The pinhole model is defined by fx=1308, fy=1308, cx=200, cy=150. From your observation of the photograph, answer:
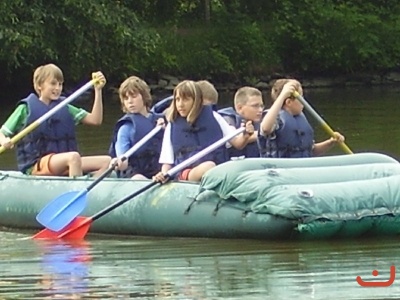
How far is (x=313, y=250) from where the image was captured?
7352 mm

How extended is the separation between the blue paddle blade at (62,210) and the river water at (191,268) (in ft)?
0.60

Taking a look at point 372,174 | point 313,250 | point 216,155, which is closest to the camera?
point 313,250

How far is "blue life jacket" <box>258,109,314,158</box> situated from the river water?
93 cm

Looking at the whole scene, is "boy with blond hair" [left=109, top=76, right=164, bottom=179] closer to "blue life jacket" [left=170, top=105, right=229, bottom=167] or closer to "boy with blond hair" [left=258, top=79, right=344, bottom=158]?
"blue life jacket" [left=170, top=105, right=229, bottom=167]

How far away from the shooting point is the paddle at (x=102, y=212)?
319 inches

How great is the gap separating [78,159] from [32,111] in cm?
52

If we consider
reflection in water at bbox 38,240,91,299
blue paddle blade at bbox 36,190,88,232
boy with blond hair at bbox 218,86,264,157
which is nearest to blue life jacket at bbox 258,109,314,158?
boy with blond hair at bbox 218,86,264,157

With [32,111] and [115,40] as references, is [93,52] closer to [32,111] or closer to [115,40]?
[115,40]

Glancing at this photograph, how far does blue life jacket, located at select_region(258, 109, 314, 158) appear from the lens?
836 centimetres

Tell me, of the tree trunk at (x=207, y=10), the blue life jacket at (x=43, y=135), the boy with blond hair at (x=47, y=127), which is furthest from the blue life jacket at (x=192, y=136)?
the tree trunk at (x=207, y=10)

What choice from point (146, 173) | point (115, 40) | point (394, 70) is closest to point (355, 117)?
point (115, 40)

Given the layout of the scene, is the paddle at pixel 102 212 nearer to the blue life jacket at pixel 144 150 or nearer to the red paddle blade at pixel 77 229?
the red paddle blade at pixel 77 229

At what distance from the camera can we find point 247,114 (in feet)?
28.2

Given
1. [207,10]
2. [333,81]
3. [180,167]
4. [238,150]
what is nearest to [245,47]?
[207,10]
